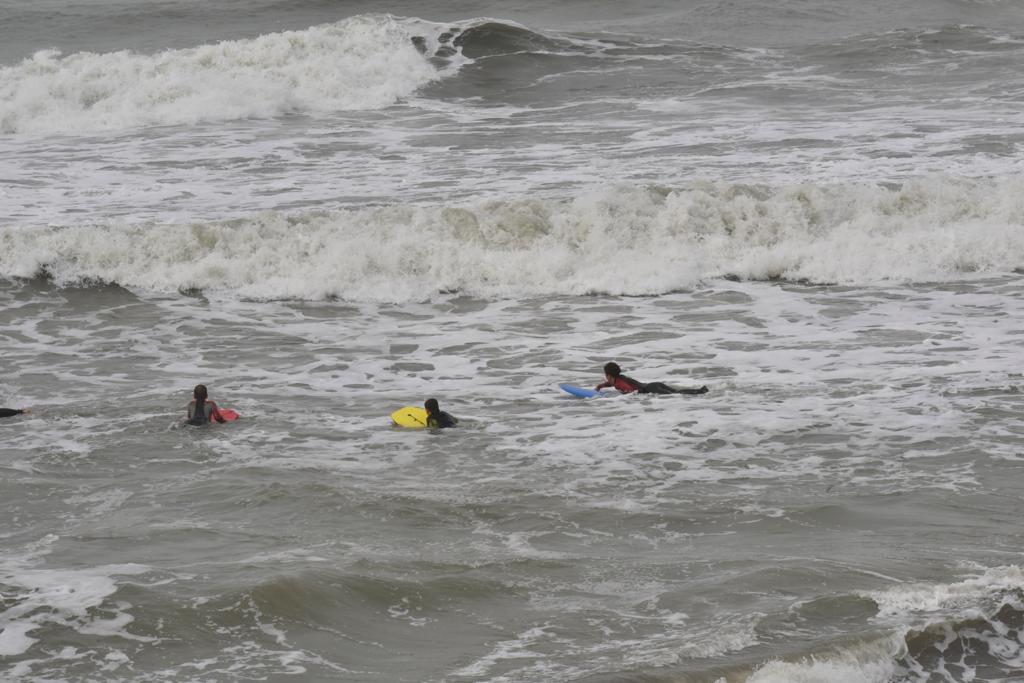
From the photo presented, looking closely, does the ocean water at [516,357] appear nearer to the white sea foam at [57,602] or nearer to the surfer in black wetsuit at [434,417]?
the white sea foam at [57,602]

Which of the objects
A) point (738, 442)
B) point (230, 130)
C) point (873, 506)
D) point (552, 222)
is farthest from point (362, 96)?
point (873, 506)

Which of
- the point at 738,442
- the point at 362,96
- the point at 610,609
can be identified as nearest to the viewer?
the point at 610,609

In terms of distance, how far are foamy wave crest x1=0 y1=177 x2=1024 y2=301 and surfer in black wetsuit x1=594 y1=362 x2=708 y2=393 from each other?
4434 mm

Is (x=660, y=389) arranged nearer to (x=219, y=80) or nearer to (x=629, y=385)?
(x=629, y=385)

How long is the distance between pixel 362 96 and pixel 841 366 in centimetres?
1886

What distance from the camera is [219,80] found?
30047mm

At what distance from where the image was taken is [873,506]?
9250 mm

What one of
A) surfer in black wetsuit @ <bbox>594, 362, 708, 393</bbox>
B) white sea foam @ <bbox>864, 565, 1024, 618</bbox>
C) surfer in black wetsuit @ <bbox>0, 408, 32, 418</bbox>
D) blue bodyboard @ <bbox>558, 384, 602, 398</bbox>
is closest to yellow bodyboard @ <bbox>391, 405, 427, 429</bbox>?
blue bodyboard @ <bbox>558, 384, 602, 398</bbox>

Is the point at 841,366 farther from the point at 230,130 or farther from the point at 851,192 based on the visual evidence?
the point at 230,130

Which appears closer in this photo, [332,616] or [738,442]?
[332,616]

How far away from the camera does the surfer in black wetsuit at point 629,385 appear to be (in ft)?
41.1

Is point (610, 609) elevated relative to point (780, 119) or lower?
lower

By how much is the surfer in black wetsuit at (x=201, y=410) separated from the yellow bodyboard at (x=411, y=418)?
161 cm

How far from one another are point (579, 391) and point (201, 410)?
11.6 ft
